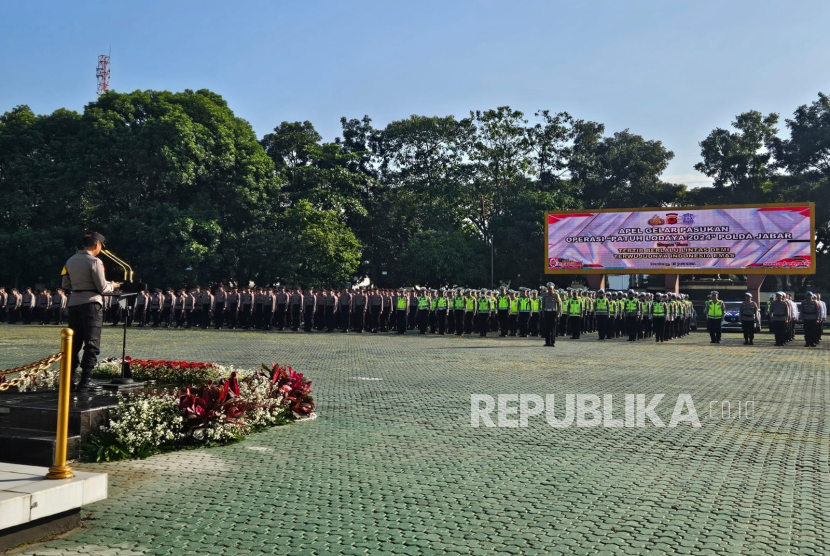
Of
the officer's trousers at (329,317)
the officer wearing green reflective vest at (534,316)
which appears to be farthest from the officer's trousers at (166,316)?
the officer wearing green reflective vest at (534,316)

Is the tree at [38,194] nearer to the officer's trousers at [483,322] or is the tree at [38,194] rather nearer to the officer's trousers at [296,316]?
the officer's trousers at [296,316]

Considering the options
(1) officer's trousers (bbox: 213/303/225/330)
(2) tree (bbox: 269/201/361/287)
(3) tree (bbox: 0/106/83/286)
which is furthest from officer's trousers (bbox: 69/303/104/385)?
(3) tree (bbox: 0/106/83/286)

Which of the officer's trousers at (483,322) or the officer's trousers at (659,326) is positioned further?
the officer's trousers at (483,322)

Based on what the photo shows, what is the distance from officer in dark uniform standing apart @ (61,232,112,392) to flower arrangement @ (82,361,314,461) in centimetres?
80

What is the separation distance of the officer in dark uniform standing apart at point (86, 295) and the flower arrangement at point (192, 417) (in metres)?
0.80

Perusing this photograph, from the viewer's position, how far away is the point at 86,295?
7652 mm

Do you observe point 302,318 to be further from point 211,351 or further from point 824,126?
point 824,126

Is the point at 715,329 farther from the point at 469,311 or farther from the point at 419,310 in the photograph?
the point at 419,310

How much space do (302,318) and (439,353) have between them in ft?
44.7

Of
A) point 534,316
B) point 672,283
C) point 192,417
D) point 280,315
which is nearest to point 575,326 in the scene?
point 534,316

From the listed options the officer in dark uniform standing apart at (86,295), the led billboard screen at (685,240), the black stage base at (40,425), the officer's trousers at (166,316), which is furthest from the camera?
the led billboard screen at (685,240)

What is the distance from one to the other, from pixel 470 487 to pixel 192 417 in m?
2.90

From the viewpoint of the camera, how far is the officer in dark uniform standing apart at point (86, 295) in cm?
759

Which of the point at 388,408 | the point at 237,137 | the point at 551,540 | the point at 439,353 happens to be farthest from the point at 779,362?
the point at 237,137
